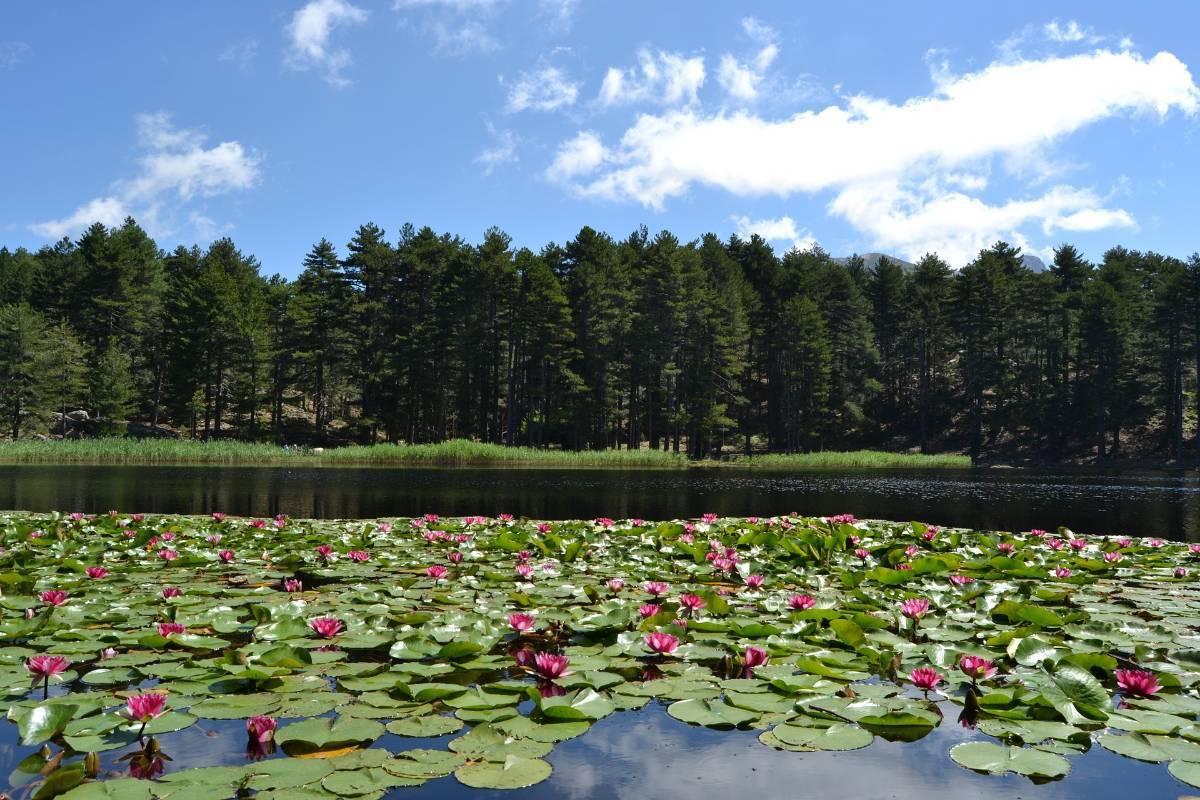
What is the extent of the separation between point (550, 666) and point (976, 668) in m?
2.02

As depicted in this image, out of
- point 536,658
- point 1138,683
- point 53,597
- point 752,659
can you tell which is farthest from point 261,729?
point 1138,683

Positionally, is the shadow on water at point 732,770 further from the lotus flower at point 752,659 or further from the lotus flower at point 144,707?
the lotus flower at point 752,659

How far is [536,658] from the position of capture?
3.50m

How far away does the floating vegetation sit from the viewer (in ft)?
8.81

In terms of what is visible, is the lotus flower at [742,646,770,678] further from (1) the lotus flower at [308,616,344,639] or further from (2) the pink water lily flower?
(1) the lotus flower at [308,616,344,639]

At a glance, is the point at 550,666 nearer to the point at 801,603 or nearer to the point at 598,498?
the point at 801,603

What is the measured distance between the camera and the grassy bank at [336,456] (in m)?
35.2

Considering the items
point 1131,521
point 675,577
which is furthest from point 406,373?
point 675,577

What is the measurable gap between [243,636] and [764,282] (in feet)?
199

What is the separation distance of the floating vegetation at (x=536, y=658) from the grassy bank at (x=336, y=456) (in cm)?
3228

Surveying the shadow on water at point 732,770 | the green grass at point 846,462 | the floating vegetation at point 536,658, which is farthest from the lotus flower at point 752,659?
the green grass at point 846,462

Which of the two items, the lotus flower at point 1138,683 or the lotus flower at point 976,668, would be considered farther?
the lotus flower at point 976,668

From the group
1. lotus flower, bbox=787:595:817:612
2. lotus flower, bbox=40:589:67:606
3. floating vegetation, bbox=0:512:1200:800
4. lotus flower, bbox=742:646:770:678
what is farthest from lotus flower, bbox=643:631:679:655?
lotus flower, bbox=40:589:67:606

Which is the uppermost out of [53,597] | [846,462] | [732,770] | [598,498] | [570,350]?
[570,350]
